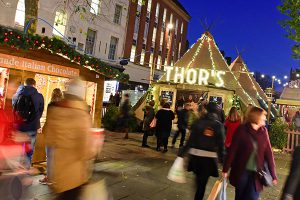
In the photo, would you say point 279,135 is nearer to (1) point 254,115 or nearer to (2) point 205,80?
(2) point 205,80

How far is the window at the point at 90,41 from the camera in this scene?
1086 inches

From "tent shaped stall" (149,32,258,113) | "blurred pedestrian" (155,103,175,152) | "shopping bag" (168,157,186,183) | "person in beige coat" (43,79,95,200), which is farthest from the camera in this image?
"tent shaped stall" (149,32,258,113)

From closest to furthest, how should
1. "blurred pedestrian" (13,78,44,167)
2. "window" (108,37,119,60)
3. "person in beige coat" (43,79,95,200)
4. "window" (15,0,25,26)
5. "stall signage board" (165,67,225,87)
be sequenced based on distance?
"person in beige coat" (43,79,95,200)
"blurred pedestrian" (13,78,44,167)
"stall signage board" (165,67,225,87)
"window" (15,0,25,26)
"window" (108,37,119,60)

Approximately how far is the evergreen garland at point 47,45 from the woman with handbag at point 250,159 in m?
4.96

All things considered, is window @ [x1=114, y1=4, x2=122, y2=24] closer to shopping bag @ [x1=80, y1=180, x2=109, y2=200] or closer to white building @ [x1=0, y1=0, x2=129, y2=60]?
white building @ [x1=0, y1=0, x2=129, y2=60]

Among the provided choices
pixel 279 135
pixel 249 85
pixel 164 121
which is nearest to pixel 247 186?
pixel 164 121

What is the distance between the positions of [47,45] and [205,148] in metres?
4.71

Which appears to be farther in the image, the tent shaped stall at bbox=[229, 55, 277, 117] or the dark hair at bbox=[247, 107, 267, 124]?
the tent shaped stall at bbox=[229, 55, 277, 117]

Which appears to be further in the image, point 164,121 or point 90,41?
point 90,41

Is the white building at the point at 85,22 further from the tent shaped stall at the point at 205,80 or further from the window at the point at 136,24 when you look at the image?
the tent shaped stall at the point at 205,80

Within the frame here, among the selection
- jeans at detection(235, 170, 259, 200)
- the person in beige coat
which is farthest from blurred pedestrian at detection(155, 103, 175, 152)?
the person in beige coat

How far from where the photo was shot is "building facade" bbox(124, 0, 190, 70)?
33172 millimetres

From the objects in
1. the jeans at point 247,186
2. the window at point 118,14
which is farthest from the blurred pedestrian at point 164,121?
the window at point 118,14

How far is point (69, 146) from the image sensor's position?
12.1ft
